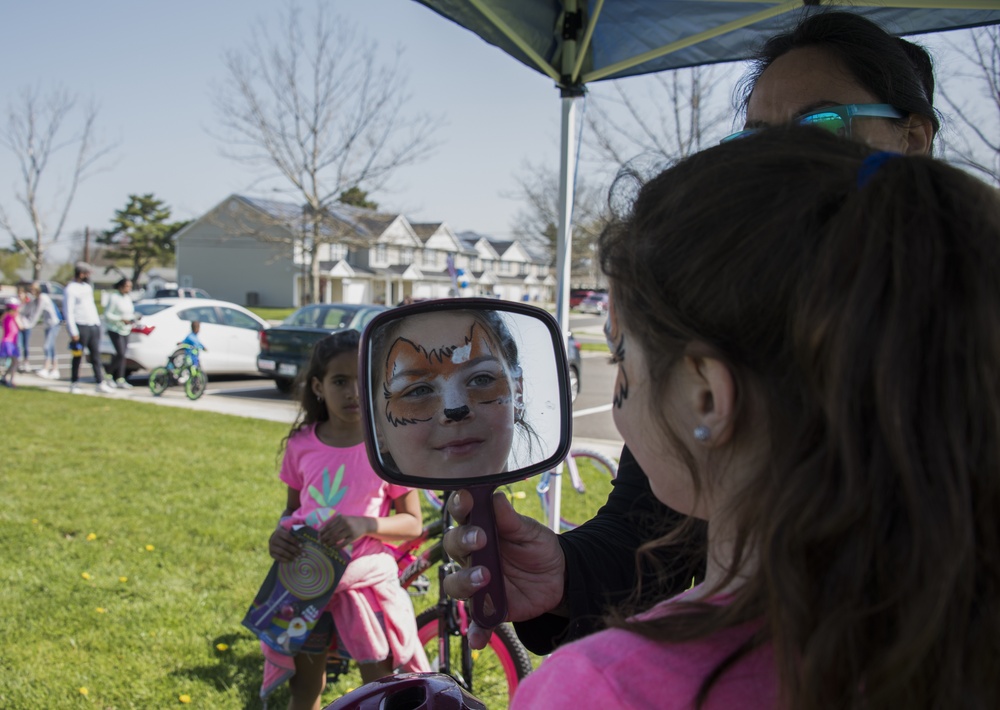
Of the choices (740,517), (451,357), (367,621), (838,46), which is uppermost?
(838,46)

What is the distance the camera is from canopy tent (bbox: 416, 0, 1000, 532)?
10.5 ft

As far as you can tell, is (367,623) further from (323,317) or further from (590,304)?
(590,304)

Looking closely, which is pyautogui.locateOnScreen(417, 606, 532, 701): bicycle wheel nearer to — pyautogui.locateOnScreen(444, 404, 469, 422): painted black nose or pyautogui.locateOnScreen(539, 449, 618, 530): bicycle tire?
pyautogui.locateOnScreen(539, 449, 618, 530): bicycle tire

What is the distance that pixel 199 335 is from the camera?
13.6m

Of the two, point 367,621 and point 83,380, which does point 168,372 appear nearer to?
point 83,380

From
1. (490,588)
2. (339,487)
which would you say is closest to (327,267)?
(339,487)

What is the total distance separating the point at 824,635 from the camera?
2.21 ft

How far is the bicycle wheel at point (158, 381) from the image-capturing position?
37.7 ft

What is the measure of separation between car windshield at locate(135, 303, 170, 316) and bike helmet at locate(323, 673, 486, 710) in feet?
43.9

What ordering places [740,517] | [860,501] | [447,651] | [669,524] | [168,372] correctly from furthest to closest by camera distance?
[168,372] → [447,651] → [669,524] → [740,517] → [860,501]

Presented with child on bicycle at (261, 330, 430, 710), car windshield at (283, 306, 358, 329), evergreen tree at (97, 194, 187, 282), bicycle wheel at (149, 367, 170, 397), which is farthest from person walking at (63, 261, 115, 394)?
evergreen tree at (97, 194, 187, 282)

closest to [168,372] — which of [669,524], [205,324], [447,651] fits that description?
[205,324]

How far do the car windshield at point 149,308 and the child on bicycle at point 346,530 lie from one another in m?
11.4

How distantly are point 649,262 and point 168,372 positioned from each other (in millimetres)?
12066
